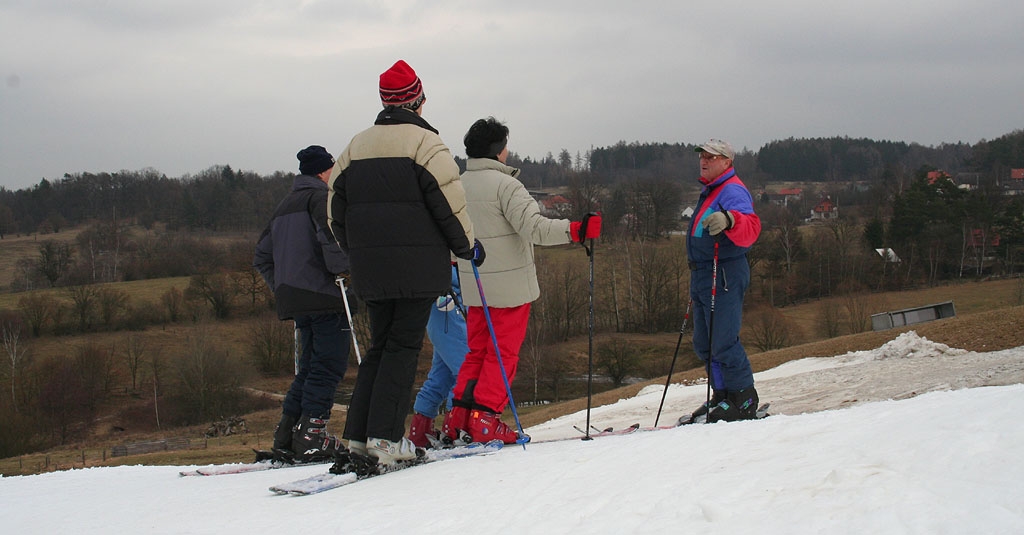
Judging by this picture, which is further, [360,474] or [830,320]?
[830,320]

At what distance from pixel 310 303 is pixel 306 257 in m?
0.37

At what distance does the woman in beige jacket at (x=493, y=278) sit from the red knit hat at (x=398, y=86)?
1.02 meters

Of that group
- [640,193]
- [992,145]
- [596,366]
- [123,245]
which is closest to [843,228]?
[640,193]

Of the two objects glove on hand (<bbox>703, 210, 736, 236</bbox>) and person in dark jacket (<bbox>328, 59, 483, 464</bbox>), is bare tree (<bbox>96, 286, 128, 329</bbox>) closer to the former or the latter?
person in dark jacket (<bbox>328, 59, 483, 464</bbox>)

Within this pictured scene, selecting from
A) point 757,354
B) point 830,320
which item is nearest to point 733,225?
point 757,354

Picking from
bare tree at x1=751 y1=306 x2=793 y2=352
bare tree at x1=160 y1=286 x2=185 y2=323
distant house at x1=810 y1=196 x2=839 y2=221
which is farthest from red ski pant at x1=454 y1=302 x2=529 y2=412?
distant house at x1=810 y1=196 x2=839 y2=221

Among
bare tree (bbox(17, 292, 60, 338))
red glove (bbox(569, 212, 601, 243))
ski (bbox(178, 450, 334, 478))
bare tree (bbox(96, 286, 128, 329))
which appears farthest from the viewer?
bare tree (bbox(96, 286, 128, 329))

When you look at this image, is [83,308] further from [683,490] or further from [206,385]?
[683,490]

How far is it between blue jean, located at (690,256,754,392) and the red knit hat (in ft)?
9.28

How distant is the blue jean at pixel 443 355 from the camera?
6.22m

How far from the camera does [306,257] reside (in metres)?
6.02

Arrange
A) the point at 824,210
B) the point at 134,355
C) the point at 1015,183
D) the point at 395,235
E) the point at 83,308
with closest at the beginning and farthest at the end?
the point at 395,235
the point at 134,355
the point at 83,308
the point at 1015,183
the point at 824,210

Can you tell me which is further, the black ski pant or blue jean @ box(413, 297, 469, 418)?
blue jean @ box(413, 297, 469, 418)

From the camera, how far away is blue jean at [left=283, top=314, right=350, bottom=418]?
236 inches
